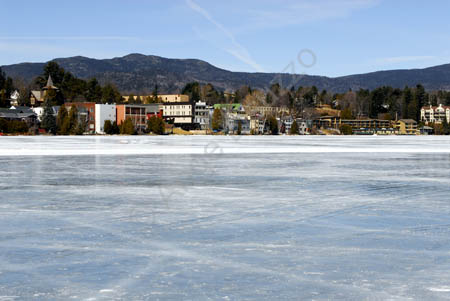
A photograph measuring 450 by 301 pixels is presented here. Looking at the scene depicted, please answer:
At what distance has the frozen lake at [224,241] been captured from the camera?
247 inches

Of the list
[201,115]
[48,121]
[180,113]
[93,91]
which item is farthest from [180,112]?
[48,121]

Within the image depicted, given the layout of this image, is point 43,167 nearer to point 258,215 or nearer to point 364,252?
point 258,215

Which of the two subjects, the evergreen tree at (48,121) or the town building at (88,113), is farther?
the town building at (88,113)

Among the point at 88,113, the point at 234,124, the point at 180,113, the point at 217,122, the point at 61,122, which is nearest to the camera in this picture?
the point at 61,122

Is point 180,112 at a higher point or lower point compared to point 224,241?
higher

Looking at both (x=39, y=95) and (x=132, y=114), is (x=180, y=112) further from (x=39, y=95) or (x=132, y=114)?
(x=39, y=95)

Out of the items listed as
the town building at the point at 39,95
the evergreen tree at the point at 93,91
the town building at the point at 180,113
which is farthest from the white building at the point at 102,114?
the town building at the point at 180,113

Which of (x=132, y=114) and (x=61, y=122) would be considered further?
(x=132, y=114)

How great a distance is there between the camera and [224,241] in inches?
343

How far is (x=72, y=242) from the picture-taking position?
8.58m

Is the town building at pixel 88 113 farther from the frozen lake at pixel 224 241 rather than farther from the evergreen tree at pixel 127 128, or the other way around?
the frozen lake at pixel 224 241

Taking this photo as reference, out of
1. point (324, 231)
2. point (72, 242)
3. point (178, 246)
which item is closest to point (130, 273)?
point (178, 246)

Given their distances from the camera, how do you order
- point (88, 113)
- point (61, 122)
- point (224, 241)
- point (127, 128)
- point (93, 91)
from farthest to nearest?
point (93, 91) < point (88, 113) < point (127, 128) < point (61, 122) < point (224, 241)

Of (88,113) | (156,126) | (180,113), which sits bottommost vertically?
(156,126)
